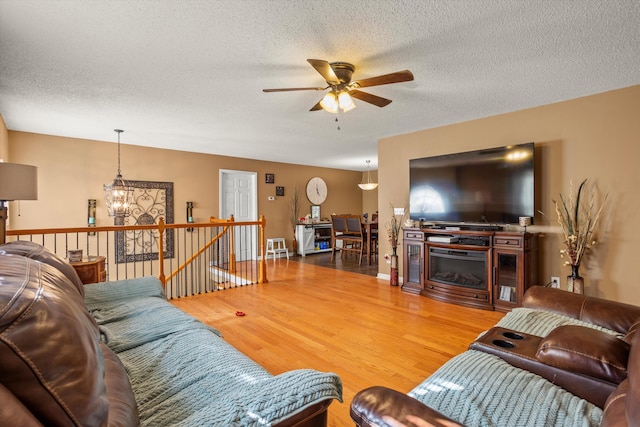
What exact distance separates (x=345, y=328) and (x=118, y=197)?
4336 mm

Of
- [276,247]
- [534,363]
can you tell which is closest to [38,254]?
[534,363]

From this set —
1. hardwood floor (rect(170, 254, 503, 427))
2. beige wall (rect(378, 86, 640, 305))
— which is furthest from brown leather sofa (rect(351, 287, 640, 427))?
beige wall (rect(378, 86, 640, 305))

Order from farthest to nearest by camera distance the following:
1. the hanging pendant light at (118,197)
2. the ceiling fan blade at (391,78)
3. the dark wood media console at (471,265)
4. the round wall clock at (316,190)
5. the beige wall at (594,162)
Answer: the round wall clock at (316,190), the hanging pendant light at (118,197), the dark wood media console at (471,265), the beige wall at (594,162), the ceiling fan blade at (391,78)

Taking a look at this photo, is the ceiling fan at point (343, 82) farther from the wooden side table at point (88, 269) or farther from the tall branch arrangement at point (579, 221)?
the wooden side table at point (88, 269)

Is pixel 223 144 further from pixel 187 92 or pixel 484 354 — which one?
pixel 484 354

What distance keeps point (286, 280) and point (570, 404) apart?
13.9 feet

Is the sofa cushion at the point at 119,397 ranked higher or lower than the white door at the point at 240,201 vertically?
lower

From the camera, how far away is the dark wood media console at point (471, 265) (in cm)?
351

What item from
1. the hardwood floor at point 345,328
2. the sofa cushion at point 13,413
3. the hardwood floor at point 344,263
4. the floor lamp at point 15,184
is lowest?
the hardwood floor at point 345,328

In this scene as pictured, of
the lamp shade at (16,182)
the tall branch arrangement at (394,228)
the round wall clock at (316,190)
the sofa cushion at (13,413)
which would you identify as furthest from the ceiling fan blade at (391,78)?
the round wall clock at (316,190)

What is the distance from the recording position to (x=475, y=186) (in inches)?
155

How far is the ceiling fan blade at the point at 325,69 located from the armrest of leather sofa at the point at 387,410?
6.41 ft

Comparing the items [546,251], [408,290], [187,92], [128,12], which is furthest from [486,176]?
[128,12]

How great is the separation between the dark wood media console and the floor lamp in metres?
4.09
